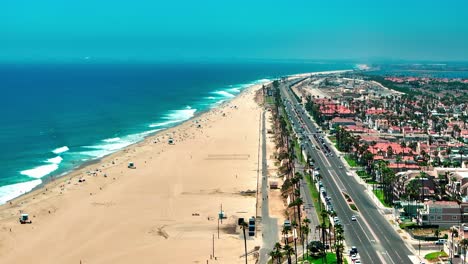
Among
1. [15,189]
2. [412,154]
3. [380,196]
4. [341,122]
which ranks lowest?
[15,189]

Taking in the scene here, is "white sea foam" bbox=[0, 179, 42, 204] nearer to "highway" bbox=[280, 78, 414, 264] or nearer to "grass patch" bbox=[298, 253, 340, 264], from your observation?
"highway" bbox=[280, 78, 414, 264]

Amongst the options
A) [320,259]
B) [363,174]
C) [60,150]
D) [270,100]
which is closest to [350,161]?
[363,174]

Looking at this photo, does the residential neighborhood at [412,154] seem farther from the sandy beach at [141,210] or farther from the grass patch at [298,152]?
the sandy beach at [141,210]

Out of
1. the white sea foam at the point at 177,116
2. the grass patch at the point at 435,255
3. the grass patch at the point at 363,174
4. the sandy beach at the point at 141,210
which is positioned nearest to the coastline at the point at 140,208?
the sandy beach at the point at 141,210

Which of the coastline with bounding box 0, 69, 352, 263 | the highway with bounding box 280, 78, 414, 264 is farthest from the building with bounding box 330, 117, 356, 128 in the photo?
the highway with bounding box 280, 78, 414, 264

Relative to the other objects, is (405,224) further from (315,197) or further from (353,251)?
(315,197)

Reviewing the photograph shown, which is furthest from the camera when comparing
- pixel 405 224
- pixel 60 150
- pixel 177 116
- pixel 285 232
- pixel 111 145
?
pixel 177 116

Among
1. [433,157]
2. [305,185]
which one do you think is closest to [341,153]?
[433,157]
